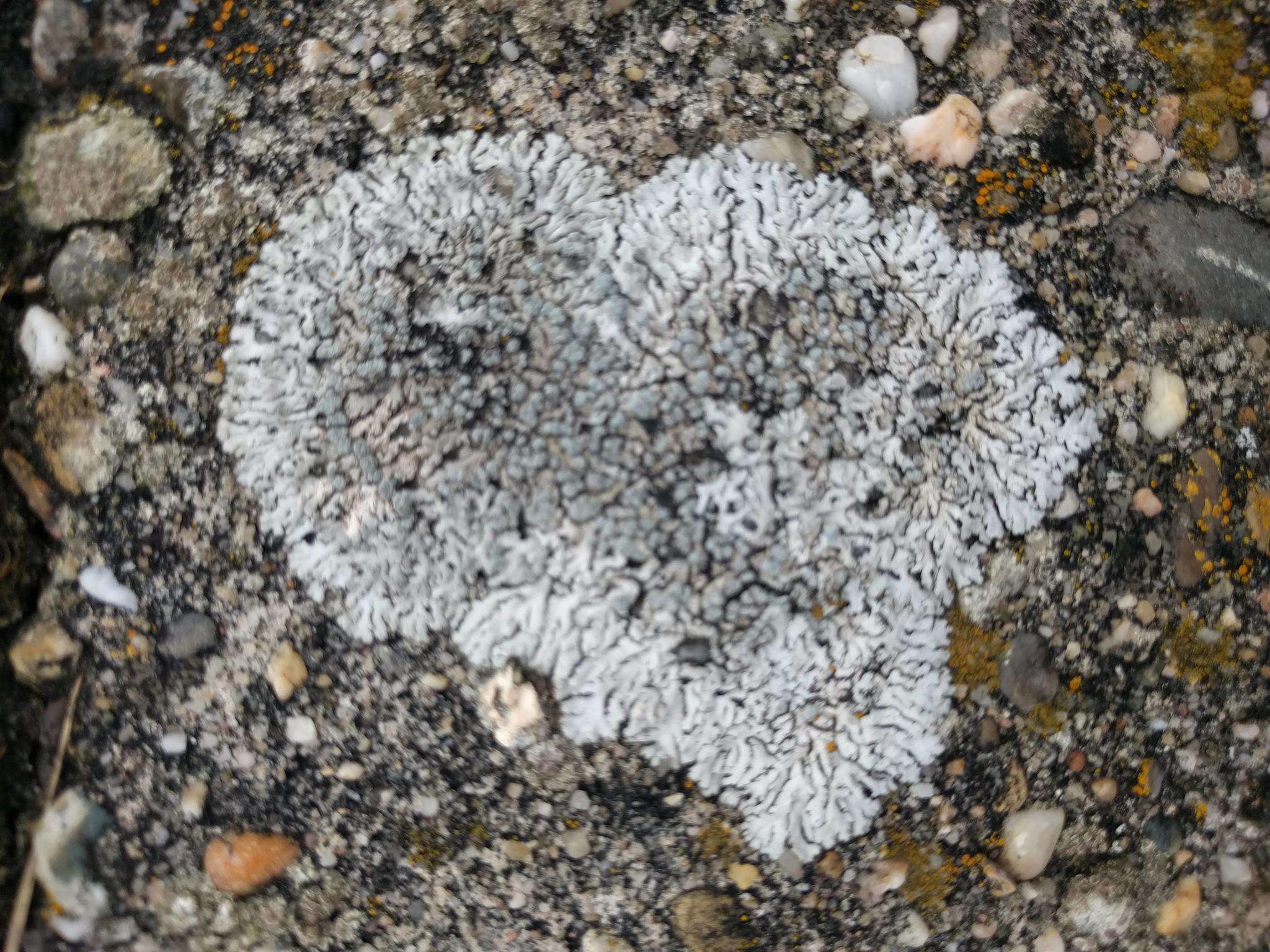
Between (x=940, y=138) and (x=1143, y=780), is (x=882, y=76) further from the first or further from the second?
(x=1143, y=780)

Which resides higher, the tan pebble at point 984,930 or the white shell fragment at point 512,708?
the white shell fragment at point 512,708

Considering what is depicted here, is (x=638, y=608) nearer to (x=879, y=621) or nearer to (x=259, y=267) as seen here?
(x=879, y=621)

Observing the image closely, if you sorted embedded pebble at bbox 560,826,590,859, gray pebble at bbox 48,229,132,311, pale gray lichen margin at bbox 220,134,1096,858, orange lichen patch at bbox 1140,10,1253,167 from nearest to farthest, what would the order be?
pale gray lichen margin at bbox 220,134,1096,858 → embedded pebble at bbox 560,826,590,859 → gray pebble at bbox 48,229,132,311 → orange lichen patch at bbox 1140,10,1253,167

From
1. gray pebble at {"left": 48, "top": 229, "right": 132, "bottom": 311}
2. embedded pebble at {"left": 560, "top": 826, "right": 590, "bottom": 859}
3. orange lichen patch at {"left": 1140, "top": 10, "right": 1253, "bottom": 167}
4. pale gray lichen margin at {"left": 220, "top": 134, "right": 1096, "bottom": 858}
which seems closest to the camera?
pale gray lichen margin at {"left": 220, "top": 134, "right": 1096, "bottom": 858}

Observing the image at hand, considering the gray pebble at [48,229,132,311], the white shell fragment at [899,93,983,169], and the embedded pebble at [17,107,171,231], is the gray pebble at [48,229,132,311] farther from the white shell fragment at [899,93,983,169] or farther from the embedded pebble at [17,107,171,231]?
the white shell fragment at [899,93,983,169]

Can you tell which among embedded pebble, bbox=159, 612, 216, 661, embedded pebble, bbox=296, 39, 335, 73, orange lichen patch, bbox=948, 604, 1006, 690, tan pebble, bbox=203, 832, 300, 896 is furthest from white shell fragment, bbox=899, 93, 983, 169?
tan pebble, bbox=203, 832, 300, 896

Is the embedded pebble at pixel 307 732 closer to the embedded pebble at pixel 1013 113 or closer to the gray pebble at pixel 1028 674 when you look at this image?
the gray pebble at pixel 1028 674

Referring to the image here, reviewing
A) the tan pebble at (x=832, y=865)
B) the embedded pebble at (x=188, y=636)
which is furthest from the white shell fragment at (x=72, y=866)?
the tan pebble at (x=832, y=865)
